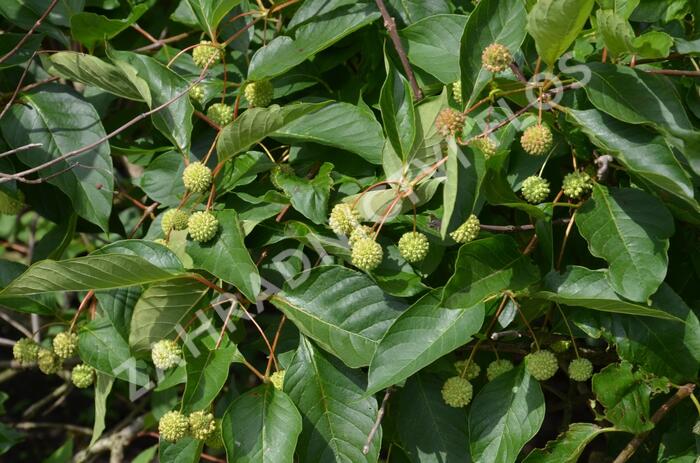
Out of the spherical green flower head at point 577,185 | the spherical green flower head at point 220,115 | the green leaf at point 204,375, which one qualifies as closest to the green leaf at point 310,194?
the spherical green flower head at point 220,115

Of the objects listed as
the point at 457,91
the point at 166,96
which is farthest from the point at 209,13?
the point at 457,91

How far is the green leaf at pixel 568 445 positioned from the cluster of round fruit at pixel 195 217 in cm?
74

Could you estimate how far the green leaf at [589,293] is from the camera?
4.39 ft

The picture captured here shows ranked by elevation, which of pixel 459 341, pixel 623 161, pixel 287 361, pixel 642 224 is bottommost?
pixel 287 361

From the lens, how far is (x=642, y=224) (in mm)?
1385

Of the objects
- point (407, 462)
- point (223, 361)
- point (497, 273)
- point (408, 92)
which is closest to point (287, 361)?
point (223, 361)

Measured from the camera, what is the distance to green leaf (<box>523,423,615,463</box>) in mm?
1556

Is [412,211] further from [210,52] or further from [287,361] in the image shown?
[210,52]

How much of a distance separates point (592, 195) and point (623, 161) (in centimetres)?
17

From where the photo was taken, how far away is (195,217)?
1.55m

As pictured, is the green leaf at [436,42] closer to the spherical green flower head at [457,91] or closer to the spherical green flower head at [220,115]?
the spherical green flower head at [457,91]

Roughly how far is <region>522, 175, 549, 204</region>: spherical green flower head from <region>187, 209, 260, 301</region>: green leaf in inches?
19.8

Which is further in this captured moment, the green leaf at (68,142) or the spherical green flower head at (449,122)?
the green leaf at (68,142)

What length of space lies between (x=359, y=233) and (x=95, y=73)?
26.0 inches
